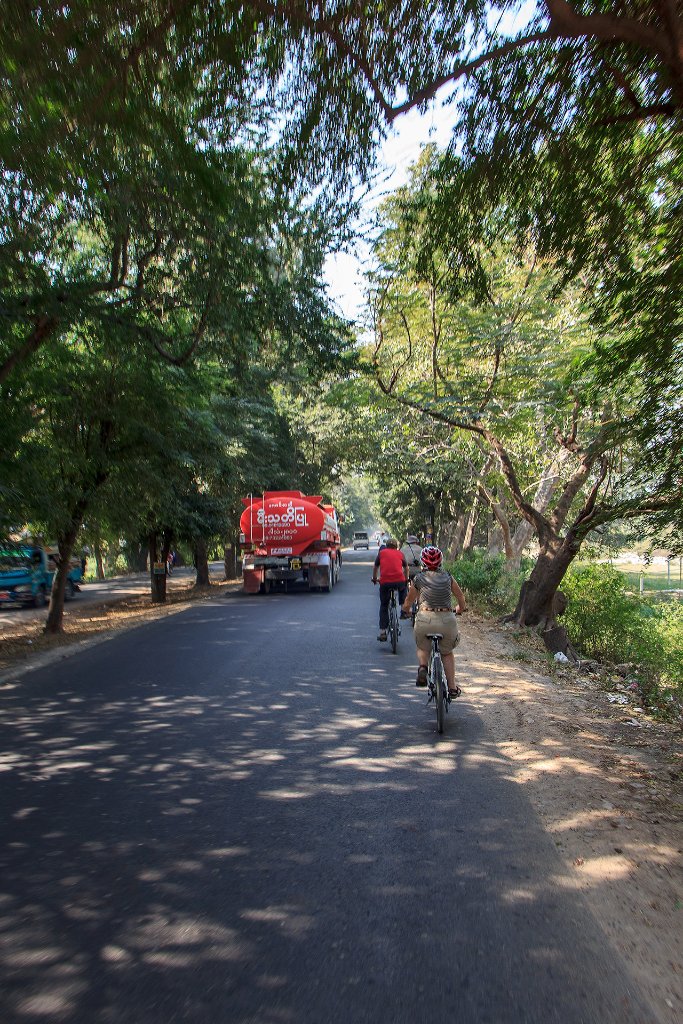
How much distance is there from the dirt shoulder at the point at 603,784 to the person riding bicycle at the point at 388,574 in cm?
150

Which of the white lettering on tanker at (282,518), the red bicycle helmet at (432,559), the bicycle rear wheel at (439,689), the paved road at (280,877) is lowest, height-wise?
the paved road at (280,877)

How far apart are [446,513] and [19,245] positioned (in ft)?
114

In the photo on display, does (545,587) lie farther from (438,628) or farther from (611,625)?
(438,628)

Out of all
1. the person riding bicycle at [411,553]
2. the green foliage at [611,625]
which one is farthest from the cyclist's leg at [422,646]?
the green foliage at [611,625]

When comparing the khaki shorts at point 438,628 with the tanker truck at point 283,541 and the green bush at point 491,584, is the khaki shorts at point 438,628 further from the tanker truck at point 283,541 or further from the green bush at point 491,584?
the tanker truck at point 283,541

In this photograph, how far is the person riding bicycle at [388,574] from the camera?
39.6ft

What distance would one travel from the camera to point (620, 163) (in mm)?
5992

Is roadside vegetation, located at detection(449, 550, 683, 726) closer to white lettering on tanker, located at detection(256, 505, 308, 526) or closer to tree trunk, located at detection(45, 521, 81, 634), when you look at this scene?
white lettering on tanker, located at detection(256, 505, 308, 526)

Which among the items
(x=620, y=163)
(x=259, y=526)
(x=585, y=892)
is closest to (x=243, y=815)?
(x=585, y=892)

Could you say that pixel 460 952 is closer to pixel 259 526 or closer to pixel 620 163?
pixel 620 163

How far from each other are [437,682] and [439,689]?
0.11 m

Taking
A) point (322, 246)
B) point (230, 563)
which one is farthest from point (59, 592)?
point (230, 563)

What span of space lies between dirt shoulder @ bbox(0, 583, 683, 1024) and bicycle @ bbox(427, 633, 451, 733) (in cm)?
57

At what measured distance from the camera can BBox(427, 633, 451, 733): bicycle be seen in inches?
274
